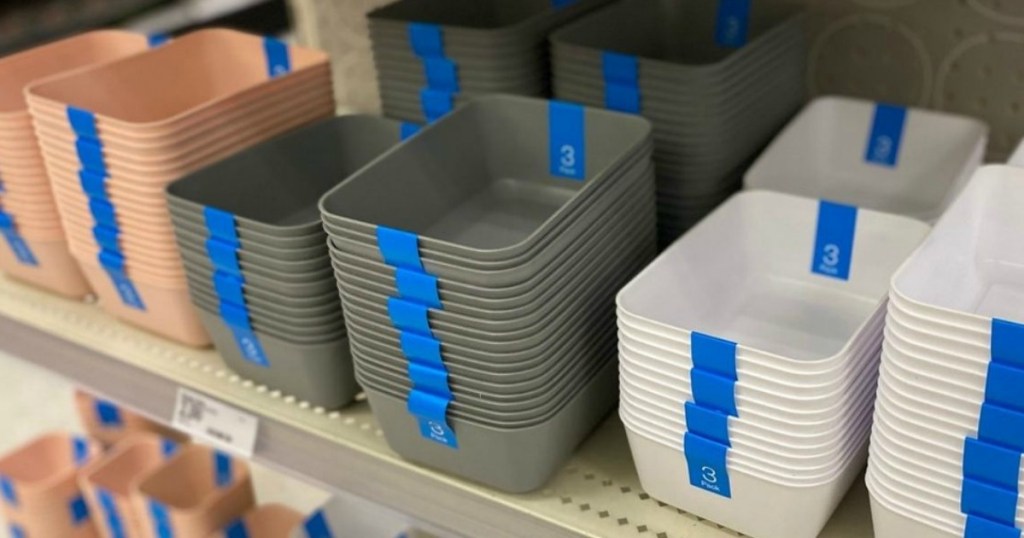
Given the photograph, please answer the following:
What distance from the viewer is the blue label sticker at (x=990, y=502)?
30.8 inches

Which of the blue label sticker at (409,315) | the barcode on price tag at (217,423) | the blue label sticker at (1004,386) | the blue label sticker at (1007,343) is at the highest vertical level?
the blue label sticker at (1007,343)

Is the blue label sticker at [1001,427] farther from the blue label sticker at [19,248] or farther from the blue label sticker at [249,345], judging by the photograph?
the blue label sticker at [19,248]

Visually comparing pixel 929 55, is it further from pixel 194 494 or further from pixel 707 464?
pixel 194 494

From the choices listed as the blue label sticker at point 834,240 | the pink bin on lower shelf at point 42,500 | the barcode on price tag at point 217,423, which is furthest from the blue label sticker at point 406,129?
the pink bin on lower shelf at point 42,500

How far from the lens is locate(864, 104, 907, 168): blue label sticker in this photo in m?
1.35

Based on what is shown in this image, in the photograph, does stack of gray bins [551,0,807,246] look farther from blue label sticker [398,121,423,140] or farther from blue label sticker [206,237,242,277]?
blue label sticker [206,237,242,277]

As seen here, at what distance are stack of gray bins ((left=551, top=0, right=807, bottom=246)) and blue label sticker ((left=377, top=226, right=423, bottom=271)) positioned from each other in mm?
406

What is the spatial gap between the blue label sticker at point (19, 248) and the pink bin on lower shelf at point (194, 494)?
1.68ft

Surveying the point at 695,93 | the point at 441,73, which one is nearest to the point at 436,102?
the point at 441,73

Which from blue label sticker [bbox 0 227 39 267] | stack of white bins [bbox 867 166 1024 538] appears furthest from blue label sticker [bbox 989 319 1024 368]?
blue label sticker [bbox 0 227 39 267]

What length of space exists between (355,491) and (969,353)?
70 centimetres

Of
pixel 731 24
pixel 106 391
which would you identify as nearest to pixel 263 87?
pixel 106 391

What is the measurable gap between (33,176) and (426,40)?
1.85ft

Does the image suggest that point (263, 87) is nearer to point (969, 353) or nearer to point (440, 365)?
point (440, 365)
